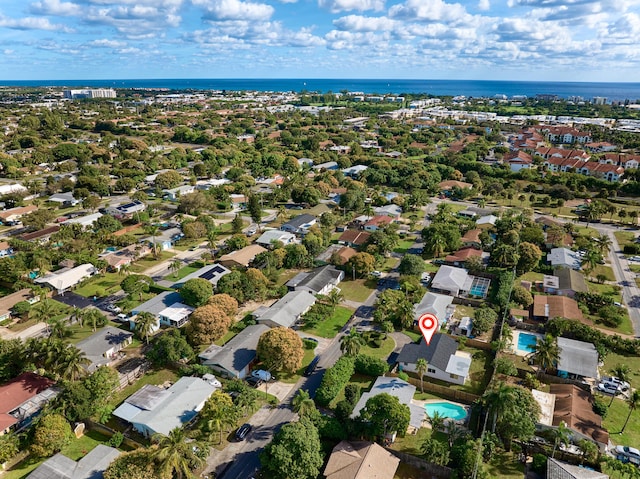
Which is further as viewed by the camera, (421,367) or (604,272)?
(604,272)

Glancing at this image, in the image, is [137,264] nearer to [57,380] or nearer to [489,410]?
[57,380]

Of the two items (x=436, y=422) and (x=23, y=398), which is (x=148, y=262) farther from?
(x=436, y=422)

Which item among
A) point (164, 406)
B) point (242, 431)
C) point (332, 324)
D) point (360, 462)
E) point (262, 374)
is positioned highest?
point (360, 462)

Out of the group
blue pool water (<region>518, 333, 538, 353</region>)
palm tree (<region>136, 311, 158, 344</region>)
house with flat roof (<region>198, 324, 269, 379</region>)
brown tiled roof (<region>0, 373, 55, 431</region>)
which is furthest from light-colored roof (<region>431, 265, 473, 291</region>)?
brown tiled roof (<region>0, 373, 55, 431</region>)

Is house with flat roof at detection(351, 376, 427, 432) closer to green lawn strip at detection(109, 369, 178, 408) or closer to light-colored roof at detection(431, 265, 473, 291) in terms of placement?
green lawn strip at detection(109, 369, 178, 408)

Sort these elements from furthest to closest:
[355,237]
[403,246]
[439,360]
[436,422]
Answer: [403,246] < [355,237] < [439,360] < [436,422]

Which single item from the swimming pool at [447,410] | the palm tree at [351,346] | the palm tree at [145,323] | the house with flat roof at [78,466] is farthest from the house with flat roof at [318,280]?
the house with flat roof at [78,466]

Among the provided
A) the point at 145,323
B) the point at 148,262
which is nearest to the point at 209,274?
the point at 145,323

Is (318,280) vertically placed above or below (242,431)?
above
